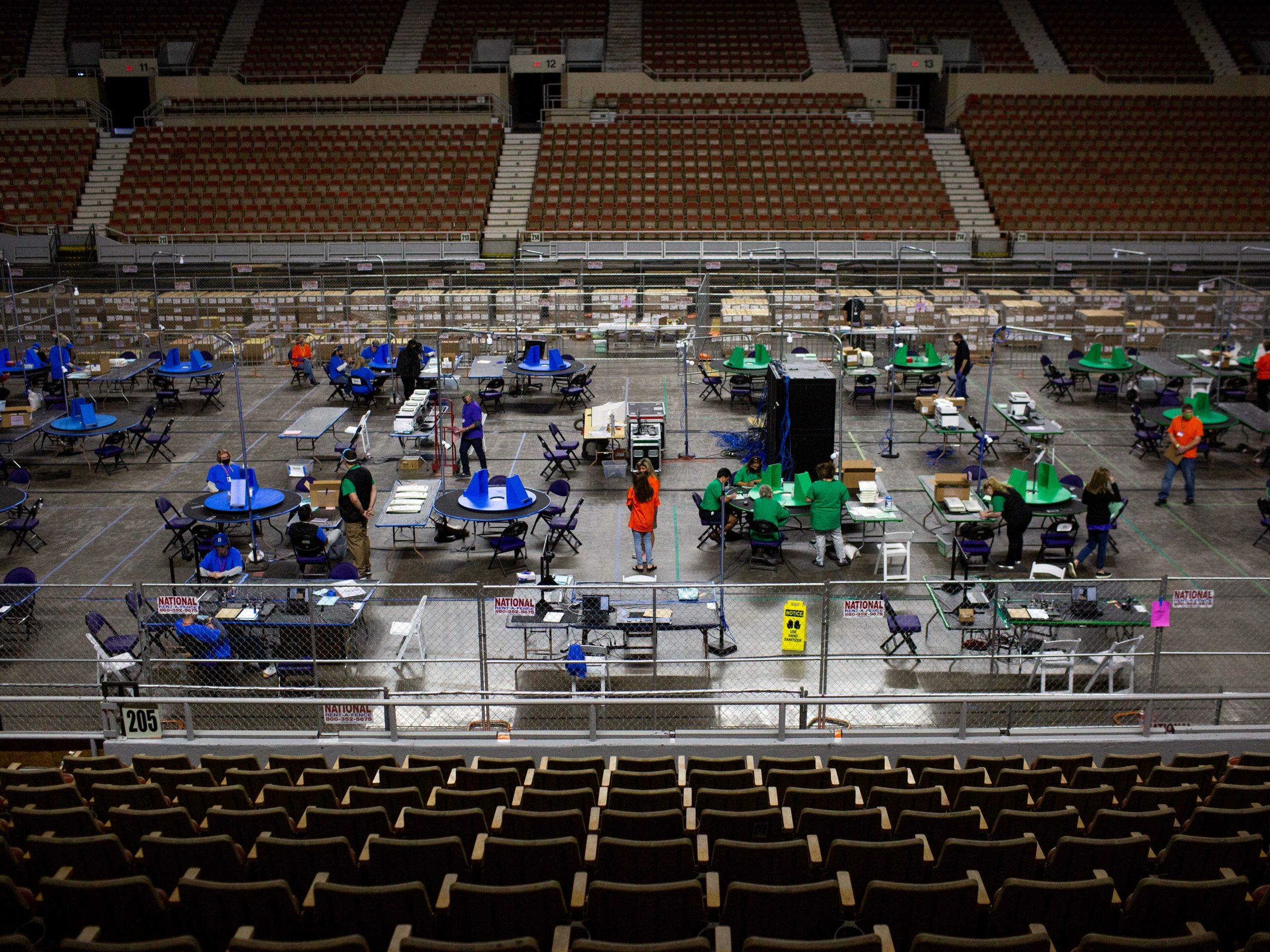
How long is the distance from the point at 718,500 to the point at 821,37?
32751mm

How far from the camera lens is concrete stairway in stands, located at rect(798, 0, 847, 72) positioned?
41750 millimetres

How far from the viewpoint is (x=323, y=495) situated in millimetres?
16781

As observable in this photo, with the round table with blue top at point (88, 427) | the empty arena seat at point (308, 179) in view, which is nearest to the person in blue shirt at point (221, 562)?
the round table with blue top at point (88, 427)

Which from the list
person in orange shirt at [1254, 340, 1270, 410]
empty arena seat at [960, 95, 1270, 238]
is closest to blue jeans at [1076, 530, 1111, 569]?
person in orange shirt at [1254, 340, 1270, 410]

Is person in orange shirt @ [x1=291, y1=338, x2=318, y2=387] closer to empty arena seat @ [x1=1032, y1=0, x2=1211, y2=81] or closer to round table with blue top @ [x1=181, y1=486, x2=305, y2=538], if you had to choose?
round table with blue top @ [x1=181, y1=486, x2=305, y2=538]

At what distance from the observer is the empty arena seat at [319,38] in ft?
135

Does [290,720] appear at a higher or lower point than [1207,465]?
lower

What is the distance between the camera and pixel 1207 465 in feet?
64.8

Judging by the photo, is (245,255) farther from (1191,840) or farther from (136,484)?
(1191,840)

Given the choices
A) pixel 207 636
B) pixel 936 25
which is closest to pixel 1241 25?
pixel 936 25

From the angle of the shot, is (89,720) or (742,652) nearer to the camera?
(89,720)

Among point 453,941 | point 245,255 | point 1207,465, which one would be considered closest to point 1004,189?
point 1207,465

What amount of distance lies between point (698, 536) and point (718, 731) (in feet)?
20.5

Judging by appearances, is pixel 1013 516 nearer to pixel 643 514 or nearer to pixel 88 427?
pixel 643 514
